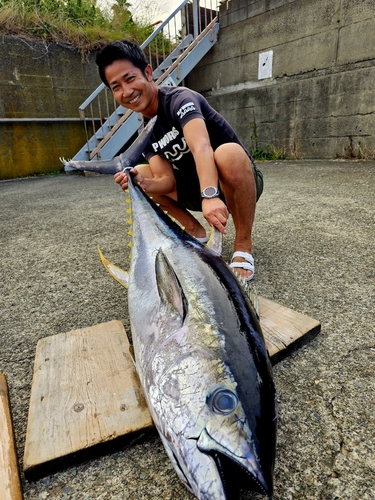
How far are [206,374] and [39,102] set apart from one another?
8.99 m

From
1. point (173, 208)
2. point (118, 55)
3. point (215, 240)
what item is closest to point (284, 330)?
point (215, 240)

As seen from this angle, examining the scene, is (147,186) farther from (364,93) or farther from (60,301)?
(364,93)

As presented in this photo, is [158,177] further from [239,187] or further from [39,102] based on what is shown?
[39,102]

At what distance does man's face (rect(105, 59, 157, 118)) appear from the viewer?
2.08 m

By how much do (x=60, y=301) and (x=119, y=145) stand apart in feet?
20.8

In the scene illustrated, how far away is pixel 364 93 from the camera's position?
6.29 m

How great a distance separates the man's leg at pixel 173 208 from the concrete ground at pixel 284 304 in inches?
12.9

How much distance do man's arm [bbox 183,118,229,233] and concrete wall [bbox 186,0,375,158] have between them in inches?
228

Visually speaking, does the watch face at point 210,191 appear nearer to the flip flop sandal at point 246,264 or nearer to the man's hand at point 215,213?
the man's hand at point 215,213

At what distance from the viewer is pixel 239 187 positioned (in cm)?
211

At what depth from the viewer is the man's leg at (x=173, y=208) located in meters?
2.63

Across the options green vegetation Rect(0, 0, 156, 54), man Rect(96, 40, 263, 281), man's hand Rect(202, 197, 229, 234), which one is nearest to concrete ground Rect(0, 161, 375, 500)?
man Rect(96, 40, 263, 281)

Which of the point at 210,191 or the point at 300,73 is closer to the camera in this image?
the point at 210,191


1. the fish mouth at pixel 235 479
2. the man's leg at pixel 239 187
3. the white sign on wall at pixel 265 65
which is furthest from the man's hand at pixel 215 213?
the white sign on wall at pixel 265 65
